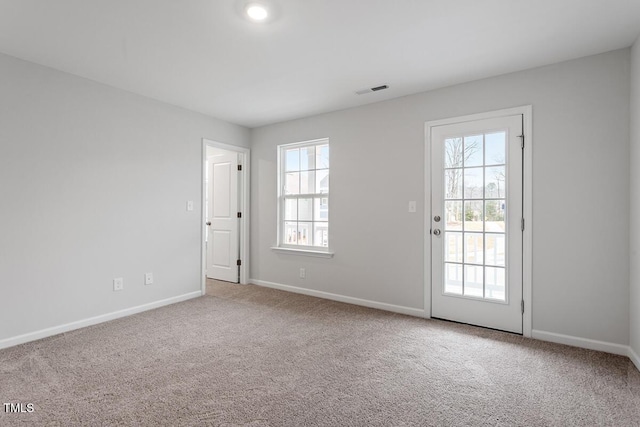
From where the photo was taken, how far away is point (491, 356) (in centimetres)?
255

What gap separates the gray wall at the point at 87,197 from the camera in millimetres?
2730

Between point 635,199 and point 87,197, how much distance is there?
15.5ft

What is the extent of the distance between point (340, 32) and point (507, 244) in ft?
7.78

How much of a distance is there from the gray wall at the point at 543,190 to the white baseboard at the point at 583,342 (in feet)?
0.11

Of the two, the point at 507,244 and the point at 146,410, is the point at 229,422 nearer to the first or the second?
the point at 146,410

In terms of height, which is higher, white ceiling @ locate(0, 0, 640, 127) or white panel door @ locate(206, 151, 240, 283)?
white ceiling @ locate(0, 0, 640, 127)

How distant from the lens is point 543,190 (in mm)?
2855

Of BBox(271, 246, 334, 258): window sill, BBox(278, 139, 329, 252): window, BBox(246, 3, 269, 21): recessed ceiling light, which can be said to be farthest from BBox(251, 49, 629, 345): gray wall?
BBox(246, 3, 269, 21): recessed ceiling light

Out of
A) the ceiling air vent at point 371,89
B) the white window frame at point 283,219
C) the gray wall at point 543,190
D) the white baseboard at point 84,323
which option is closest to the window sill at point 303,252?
the white window frame at point 283,219

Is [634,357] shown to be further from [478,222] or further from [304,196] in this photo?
[304,196]

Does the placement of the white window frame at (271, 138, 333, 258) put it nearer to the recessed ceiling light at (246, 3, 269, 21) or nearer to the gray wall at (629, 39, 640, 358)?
the recessed ceiling light at (246, 3, 269, 21)

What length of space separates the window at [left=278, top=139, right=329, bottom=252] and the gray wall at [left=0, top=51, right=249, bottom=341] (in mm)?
1197

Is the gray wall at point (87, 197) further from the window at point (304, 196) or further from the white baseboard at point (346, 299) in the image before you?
the window at point (304, 196)

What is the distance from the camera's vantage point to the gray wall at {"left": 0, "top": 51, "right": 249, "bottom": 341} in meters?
2.73
